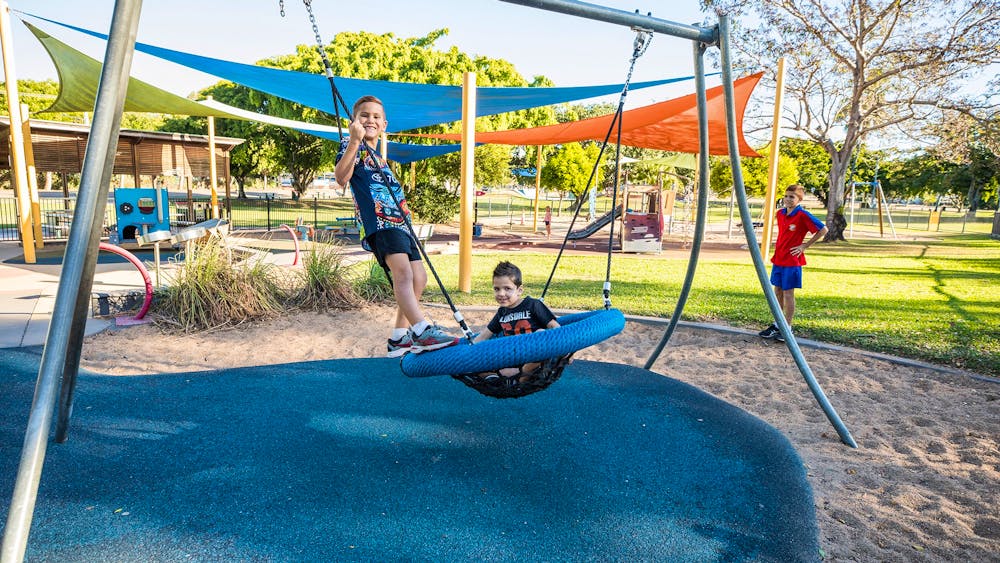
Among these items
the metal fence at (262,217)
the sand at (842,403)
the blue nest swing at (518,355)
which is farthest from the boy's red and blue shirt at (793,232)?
the metal fence at (262,217)

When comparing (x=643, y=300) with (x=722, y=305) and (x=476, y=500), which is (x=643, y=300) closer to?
(x=722, y=305)

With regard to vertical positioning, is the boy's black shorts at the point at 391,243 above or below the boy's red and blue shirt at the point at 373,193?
below

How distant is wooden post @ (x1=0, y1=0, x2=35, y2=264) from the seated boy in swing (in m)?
8.62

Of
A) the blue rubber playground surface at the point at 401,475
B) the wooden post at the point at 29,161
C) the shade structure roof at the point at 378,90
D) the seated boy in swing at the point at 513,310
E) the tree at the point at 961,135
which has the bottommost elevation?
the blue rubber playground surface at the point at 401,475

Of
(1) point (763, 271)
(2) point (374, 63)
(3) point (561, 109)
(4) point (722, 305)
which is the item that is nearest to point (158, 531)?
(1) point (763, 271)

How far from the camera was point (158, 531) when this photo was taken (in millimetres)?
2213

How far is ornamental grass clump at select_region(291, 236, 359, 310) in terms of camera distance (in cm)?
624

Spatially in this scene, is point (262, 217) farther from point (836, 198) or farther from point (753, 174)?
point (753, 174)

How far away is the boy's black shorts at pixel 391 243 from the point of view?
3.11m

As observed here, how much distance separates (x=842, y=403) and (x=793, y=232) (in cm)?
189

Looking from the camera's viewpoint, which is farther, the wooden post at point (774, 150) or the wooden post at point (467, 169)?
the wooden post at point (774, 150)

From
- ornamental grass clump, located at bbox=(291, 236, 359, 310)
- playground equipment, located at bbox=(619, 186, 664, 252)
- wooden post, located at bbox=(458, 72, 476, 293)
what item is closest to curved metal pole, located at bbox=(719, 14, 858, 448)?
wooden post, located at bbox=(458, 72, 476, 293)

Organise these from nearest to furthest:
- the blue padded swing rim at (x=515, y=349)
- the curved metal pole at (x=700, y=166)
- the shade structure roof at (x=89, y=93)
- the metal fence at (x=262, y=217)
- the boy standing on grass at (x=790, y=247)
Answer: the blue padded swing rim at (x=515, y=349)
the curved metal pole at (x=700, y=166)
the boy standing on grass at (x=790, y=247)
the shade structure roof at (x=89, y=93)
the metal fence at (x=262, y=217)

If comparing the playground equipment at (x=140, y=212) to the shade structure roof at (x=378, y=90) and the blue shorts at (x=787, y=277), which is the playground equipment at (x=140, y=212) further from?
the blue shorts at (x=787, y=277)
